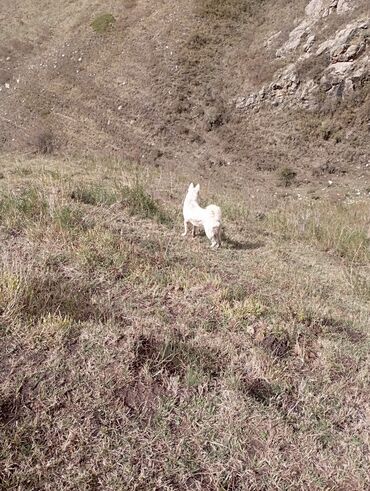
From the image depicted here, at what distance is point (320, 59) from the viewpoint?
16.9 meters

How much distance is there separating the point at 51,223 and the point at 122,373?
2858 mm

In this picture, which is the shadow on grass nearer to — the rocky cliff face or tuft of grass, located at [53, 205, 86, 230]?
tuft of grass, located at [53, 205, 86, 230]

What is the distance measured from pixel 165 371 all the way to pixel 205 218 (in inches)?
143

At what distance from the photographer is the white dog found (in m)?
6.14

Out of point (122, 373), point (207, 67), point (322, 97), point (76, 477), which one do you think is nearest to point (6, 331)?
point (122, 373)

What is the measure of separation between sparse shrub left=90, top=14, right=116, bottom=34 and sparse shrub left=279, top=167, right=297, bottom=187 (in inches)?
698

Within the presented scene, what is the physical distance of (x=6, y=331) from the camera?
2973mm

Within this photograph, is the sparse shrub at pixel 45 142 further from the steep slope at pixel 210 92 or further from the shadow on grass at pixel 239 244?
the shadow on grass at pixel 239 244

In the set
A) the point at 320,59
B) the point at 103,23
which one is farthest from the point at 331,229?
the point at 103,23

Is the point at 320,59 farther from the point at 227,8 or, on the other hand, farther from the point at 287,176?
the point at 227,8

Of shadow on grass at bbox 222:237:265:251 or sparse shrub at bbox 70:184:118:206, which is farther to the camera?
sparse shrub at bbox 70:184:118:206

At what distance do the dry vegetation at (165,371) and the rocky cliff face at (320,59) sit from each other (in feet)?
45.9

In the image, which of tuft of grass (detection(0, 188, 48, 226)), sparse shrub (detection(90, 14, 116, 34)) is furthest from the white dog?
sparse shrub (detection(90, 14, 116, 34))

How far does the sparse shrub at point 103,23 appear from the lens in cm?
2550
